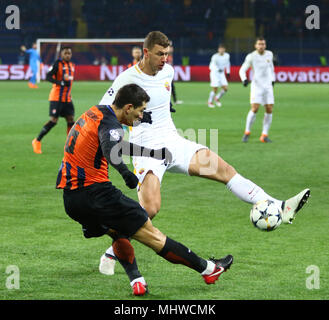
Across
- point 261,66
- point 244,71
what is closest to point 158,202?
point 244,71

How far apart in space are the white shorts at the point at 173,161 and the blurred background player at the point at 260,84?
929cm

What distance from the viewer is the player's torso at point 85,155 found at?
17.4ft

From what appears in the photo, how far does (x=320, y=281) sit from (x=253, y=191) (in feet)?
4.51

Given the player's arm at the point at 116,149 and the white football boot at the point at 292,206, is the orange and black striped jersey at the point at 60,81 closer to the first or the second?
the white football boot at the point at 292,206

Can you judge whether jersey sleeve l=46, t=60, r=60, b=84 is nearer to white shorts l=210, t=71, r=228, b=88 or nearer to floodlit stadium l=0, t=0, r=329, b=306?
floodlit stadium l=0, t=0, r=329, b=306

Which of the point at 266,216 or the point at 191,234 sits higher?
the point at 266,216

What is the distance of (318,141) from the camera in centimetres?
1609

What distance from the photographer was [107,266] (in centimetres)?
614

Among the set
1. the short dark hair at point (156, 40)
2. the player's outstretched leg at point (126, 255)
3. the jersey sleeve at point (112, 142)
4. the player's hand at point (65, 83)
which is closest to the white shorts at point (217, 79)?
the player's hand at point (65, 83)

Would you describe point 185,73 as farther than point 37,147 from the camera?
Yes

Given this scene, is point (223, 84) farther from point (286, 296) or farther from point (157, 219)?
point (286, 296)

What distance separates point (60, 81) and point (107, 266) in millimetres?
9833

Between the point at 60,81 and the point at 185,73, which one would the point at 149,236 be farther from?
the point at 185,73
